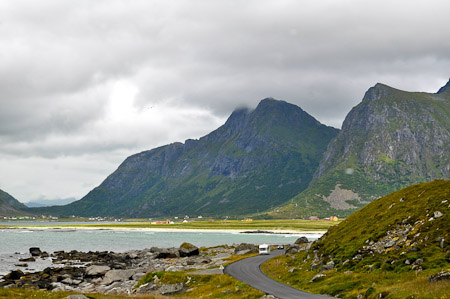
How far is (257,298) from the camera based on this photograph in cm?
4988

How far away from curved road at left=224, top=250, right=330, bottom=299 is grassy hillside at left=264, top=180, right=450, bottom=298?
2.39m

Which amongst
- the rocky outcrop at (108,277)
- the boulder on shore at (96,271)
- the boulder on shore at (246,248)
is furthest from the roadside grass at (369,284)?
the boulder on shore at (96,271)

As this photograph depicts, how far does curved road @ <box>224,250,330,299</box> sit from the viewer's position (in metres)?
49.9

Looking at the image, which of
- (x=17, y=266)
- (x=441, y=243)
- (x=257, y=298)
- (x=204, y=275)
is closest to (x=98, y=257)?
(x=17, y=266)

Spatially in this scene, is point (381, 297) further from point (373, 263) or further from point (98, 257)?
point (98, 257)

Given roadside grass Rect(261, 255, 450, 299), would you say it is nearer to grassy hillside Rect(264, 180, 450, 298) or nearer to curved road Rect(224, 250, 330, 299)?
grassy hillside Rect(264, 180, 450, 298)

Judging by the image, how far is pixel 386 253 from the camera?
184 ft

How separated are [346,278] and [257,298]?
1245cm

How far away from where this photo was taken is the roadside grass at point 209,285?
179 feet

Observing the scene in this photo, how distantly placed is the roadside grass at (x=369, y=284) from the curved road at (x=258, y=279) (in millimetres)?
2062

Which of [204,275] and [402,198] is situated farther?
[402,198]

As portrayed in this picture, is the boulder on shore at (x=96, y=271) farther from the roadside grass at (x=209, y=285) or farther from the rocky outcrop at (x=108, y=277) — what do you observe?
the roadside grass at (x=209, y=285)

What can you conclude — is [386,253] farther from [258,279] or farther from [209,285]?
[209,285]

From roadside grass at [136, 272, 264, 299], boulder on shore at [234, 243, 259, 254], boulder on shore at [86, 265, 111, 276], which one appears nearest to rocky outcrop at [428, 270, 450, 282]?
roadside grass at [136, 272, 264, 299]
